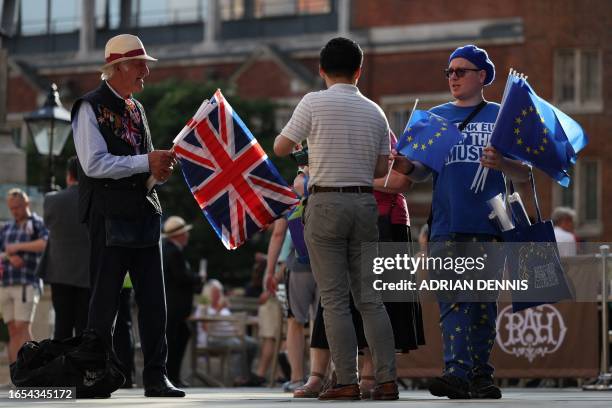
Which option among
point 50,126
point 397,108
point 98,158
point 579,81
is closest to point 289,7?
point 397,108

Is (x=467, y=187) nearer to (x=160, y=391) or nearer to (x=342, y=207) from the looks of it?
(x=342, y=207)

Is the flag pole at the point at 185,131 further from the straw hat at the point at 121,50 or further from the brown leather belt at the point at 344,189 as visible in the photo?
the brown leather belt at the point at 344,189

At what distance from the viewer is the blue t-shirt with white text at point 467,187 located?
10531mm

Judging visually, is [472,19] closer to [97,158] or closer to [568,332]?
[568,332]

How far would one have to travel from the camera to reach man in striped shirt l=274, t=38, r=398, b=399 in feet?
32.1

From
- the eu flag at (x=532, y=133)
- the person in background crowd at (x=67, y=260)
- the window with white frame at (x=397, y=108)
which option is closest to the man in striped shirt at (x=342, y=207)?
the eu flag at (x=532, y=133)

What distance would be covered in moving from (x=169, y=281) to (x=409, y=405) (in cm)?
974

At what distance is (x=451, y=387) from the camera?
10320mm

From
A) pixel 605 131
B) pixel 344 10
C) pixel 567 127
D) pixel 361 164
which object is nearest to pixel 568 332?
pixel 567 127

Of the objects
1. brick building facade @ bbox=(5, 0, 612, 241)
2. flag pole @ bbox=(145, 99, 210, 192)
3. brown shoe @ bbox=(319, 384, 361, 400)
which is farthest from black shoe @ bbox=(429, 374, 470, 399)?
brick building facade @ bbox=(5, 0, 612, 241)

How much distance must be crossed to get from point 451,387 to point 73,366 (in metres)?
2.20

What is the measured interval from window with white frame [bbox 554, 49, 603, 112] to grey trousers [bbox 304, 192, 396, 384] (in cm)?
4406

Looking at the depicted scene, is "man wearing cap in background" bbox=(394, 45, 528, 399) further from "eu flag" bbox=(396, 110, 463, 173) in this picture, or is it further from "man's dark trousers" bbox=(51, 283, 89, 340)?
"man's dark trousers" bbox=(51, 283, 89, 340)

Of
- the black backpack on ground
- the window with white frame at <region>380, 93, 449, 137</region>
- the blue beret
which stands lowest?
the black backpack on ground
